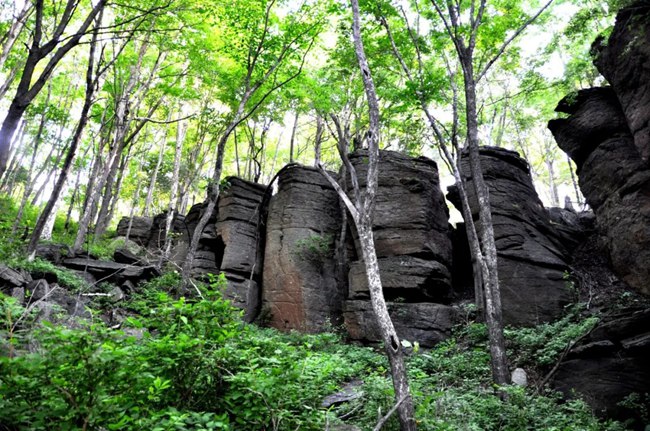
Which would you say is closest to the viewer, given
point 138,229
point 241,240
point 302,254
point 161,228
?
point 302,254

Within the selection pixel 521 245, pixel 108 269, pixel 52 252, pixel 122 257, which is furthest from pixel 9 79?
pixel 521 245

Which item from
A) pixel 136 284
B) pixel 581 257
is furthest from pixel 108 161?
pixel 581 257

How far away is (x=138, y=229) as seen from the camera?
991 inches

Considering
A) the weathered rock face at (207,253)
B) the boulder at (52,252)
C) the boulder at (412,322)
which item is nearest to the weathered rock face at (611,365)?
the boulder at (412,322)

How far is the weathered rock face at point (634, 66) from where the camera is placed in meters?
9.34

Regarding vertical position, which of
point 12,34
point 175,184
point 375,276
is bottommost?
point 375,276

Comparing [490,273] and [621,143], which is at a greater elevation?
[621,143]

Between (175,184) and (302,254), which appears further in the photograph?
(175,184)

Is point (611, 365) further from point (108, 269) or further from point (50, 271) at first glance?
point (108, 269)

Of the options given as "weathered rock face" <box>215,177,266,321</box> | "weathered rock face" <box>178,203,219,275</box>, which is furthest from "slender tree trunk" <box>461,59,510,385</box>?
"weathered rock face" <box>178,203,219,275</box>

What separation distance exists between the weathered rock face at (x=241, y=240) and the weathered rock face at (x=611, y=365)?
11101 millimetres

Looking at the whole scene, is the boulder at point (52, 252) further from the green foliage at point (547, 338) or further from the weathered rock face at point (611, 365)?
the weathered rock face at point (611, 365)

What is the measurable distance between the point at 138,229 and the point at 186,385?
23.7 meters

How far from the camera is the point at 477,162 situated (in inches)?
433
